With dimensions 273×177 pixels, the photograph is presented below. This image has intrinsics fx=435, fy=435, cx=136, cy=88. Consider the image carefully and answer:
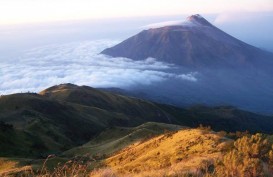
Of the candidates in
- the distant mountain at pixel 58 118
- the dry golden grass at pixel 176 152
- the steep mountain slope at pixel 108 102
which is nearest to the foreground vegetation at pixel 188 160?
the dry golden grass at pixel 176 152

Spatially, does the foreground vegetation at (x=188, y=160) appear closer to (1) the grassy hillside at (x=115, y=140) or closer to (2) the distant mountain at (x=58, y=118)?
(1) the grassy hillside at (x=115, y=140)

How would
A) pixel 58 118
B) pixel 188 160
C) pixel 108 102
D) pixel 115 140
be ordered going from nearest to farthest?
1. pixel 188 160
2. pixel 115 140
3. pixel 58 118
4. pixel 108 102

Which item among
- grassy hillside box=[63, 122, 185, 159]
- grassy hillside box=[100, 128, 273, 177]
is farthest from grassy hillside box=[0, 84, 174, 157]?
grassy hillside box=[100, 128, 273, 177]

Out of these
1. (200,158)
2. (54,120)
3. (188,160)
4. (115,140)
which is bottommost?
(54,120)

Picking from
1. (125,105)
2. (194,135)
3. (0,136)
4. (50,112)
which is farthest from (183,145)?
(125,105)

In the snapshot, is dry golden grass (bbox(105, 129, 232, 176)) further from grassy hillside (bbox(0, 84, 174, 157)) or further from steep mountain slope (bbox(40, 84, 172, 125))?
steep mountain slope (bbox(40, 84, 172, 125))

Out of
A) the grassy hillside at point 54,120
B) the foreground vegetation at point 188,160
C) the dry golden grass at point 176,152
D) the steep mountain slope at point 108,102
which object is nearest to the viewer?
the foreground vegetation at point 188,160

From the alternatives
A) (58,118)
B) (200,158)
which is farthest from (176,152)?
(58,118)

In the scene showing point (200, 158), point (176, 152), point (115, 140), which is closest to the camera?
point (200, 158)

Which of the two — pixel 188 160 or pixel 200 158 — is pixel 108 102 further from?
pixel 200 158

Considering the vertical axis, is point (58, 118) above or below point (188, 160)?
below

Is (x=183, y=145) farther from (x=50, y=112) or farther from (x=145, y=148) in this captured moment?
(x=50, y=112)
